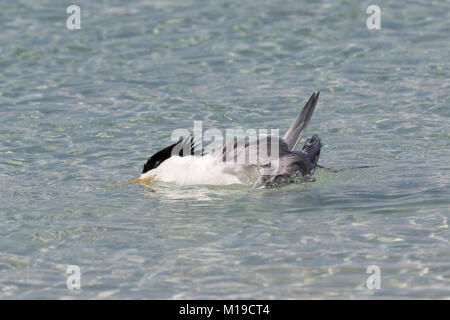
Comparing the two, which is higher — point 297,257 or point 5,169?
point 5,169

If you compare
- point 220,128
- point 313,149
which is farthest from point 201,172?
point 220,128

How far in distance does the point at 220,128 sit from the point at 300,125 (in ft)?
5.76

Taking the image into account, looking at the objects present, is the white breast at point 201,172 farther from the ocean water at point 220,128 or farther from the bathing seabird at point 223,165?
the ocean water at point 220,128

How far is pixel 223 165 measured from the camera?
8.80 metres

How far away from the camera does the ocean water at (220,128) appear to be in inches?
271

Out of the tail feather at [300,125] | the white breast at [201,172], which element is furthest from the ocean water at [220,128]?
the tail feather at [300,125]

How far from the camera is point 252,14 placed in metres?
15.0

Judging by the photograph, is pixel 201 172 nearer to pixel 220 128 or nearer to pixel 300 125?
pixel 300 125

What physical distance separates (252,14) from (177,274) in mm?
8863

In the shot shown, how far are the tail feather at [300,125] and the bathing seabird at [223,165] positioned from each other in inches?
4.2

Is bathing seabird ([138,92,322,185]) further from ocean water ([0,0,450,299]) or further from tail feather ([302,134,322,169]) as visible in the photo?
ocean water ([0,0,450,299])

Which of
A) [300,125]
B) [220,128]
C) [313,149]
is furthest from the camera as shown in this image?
[220,128]
